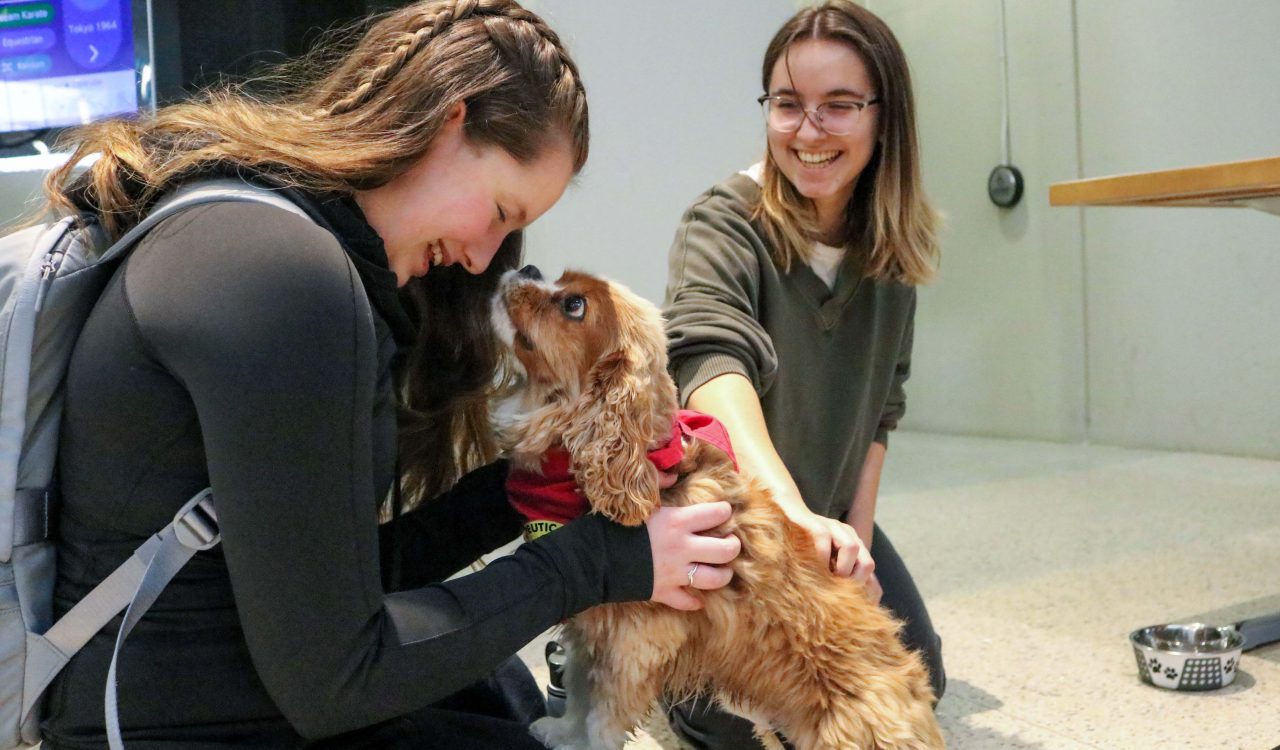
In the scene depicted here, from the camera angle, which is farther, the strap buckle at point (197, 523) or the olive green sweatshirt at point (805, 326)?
the olive green sweatshirt at point (805, 326)

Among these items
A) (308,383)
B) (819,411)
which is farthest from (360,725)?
(819,411)

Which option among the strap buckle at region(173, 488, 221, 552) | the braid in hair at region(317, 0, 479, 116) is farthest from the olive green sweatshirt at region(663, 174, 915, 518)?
the strap buckle at region(173, 488, 221, 552)

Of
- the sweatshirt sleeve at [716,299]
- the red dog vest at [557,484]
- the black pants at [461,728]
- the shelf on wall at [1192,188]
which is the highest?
the shelf on wall at [1192,188]

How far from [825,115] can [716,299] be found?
46 centimetres

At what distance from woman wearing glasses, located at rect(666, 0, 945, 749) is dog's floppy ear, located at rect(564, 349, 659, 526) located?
59 centimetres

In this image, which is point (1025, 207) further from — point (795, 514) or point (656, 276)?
point (795, 514)

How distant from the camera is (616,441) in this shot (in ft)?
5.21

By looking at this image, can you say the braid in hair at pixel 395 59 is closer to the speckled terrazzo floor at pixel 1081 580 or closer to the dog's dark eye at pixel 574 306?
the dog's dark eye at pixel 574 306

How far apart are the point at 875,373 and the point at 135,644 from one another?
1731mm

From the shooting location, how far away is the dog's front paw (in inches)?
70.1

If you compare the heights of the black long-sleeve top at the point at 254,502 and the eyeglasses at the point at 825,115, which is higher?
the eyeglasses at the point at 825,115

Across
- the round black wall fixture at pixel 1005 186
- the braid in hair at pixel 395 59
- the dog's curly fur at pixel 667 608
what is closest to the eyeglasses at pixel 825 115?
the dog's curly fur at pixel 667 608

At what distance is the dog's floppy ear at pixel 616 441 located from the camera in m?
1.53

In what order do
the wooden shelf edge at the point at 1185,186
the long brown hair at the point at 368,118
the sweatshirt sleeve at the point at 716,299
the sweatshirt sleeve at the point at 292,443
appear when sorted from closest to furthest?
the sweatshirt sleeve at the point at 292,443
the long brown hair at the point at 368,118
the sweatshirt sleeve at the point at 716,299
the wooden shelf edge at the point at 1185,186
